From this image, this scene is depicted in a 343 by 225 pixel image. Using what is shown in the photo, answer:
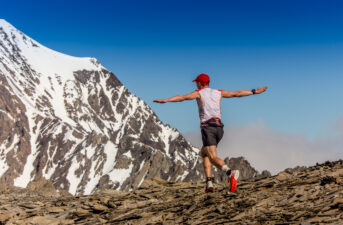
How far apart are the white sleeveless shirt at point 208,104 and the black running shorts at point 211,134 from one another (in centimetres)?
26

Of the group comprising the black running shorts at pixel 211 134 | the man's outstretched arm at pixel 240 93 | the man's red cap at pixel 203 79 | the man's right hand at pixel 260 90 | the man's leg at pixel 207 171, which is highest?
the man's red cap at pixel 203 79

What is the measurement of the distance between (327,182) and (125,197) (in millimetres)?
6602

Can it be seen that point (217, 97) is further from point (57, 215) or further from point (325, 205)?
point (57, 215)

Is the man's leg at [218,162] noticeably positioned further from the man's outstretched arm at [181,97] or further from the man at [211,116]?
the man's outstretched arm at [181,97]

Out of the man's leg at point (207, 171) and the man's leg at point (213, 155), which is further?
the man's leg at point (207, 171)

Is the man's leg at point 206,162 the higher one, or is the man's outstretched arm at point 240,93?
the man's outstretched arm at point 240,93

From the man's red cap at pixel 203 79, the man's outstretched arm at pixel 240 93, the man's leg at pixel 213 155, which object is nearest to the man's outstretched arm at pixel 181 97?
the man's red cap at pixel 203 79

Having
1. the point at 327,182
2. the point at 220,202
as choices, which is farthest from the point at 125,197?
the point at 327,182

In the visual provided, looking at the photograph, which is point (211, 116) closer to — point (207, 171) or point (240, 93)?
point (240, 93)

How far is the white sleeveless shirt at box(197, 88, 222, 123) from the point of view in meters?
10.9

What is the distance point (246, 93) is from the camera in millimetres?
11078

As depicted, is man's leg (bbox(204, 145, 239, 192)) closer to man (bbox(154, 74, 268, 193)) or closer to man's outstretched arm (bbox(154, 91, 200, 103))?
man (bbox(154, 74, 268, 193))

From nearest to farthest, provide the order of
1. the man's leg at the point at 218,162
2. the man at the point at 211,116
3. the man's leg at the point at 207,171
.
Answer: the man's leg at the point at 218,162 → the man at the point at 211,116 → the man's leg at the point at 207,171

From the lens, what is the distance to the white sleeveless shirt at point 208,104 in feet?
35.8
